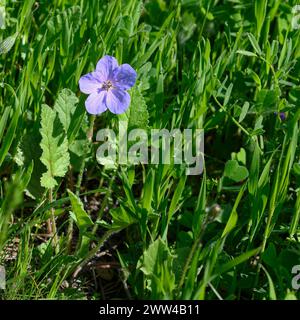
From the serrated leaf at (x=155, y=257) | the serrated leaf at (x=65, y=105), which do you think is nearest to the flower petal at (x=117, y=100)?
the serrated leaf at (x=65, y=105)

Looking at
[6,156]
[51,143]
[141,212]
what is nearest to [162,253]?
[141,212]

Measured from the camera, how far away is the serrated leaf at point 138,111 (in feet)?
7.43

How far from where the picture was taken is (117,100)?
87.2 inches

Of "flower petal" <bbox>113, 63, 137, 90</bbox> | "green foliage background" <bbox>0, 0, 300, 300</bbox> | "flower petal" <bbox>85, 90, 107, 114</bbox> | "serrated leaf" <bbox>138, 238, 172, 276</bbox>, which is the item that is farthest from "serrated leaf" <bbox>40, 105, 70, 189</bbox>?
"serrated leaf" <bbox>138, 238, 172, 276</bbox>

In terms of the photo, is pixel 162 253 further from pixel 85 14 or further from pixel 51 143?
pixel 85 14

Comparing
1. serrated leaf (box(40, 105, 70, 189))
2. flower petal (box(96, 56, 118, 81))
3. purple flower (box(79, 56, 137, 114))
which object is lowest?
serrated leaf (box(40, 105, 70, 189))

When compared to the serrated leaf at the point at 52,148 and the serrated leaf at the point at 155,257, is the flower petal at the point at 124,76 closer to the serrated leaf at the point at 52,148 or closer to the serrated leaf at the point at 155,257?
the serrated leaf at the point at 52,148

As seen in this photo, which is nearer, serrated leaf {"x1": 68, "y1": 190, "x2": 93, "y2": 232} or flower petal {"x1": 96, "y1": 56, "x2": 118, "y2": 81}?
serrated leaf {"x1": 68, "y1": 190, "x2": 93, "y2": 232}

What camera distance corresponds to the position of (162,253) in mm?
1977

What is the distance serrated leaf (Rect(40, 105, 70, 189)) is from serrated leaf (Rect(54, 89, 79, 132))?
0.05 m

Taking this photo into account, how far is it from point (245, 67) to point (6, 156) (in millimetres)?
1035

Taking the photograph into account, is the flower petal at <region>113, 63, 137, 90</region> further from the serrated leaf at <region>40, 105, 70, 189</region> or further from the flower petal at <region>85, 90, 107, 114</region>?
the serrated leaf at <region>40, 105, 70, 189</region>

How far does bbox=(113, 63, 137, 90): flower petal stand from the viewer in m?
2.22

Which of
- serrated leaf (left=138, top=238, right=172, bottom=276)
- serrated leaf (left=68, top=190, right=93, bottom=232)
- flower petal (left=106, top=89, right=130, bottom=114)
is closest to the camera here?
serrated leaf (left=138, top=238, right=172, bottom=276)
